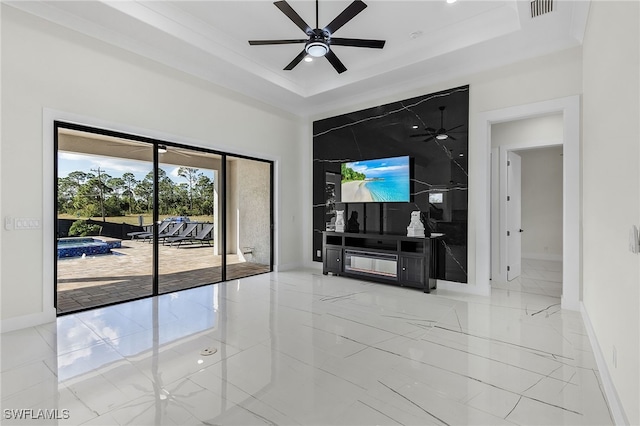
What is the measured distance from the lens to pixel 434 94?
509 cm

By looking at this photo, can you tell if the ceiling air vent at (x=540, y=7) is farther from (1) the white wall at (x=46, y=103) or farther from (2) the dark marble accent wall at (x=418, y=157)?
(1) the white wall at (x=46, y=103)

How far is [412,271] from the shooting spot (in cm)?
488

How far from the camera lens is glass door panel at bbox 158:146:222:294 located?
15.4 feet

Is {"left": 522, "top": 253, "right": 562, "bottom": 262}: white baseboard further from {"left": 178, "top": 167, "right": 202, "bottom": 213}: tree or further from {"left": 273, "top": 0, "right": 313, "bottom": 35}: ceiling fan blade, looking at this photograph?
{"left": 178, "top": 167, "right": 202, "bottom": 213}: tree

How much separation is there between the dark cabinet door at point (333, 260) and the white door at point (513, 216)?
2.91 metres

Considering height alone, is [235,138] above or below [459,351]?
above

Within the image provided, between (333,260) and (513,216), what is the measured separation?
3.33 m

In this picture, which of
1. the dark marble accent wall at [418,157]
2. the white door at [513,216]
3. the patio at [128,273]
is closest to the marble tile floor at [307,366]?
the patio at [128,273]

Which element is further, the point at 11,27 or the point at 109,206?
the point at 109,206

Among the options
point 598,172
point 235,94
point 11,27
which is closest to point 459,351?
point 598,172

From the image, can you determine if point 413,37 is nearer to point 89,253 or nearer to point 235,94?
point 235,94

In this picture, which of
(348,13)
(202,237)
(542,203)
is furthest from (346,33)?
(542,203)

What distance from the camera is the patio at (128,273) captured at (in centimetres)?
392

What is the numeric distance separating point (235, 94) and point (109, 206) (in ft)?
8.85
